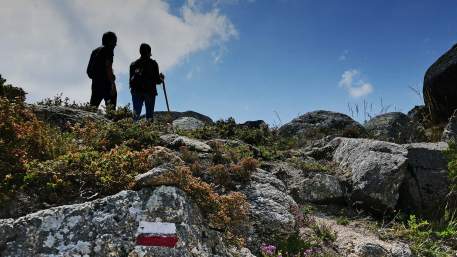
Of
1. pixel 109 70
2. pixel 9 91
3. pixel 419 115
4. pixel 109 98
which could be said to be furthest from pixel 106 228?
pixel 419 115

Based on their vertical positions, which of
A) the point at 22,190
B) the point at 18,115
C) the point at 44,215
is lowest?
the point at 44,215

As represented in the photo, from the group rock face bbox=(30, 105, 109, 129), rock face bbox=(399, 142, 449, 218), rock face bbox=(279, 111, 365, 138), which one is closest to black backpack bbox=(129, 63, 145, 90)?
rock face bbox=(30, 105, 109, 129)

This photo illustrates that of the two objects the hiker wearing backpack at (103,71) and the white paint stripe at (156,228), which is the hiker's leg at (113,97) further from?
the white paint stripe at (156,228)

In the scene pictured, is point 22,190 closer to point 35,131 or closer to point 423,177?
point 35,131

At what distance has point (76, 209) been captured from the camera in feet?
17.6

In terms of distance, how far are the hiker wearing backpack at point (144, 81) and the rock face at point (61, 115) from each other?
5.39 feet

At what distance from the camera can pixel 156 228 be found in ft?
17.7

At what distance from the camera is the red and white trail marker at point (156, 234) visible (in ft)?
17.3

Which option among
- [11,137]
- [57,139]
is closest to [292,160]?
[57,139]

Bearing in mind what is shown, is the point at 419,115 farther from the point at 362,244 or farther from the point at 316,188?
the point at 362,244

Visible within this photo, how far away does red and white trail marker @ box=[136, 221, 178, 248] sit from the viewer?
527cm

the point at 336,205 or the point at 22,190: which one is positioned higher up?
the point at 22,190

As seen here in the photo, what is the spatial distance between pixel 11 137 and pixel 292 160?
22.0 ft

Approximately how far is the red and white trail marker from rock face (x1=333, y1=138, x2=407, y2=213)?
549cm
